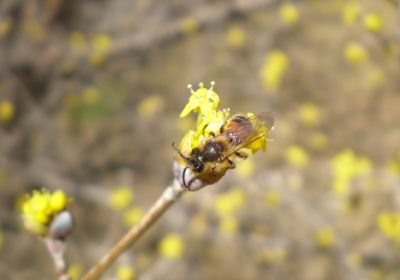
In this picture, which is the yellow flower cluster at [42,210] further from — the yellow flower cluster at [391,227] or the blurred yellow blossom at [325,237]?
the blurred yellow blossom at [325,237]

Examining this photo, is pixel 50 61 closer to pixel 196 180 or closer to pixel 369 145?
pixel 369 145

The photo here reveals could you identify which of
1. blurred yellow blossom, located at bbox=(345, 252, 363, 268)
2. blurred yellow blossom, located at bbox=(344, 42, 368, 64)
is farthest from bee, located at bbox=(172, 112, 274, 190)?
blurred yellow blossom, located at bbox=(344, 42, 368, 64)

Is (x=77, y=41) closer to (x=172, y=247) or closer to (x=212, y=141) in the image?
(x=172, y=247)

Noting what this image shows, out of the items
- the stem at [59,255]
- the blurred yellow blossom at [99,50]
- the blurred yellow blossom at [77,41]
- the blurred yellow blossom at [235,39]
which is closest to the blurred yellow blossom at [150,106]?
the blurred yellow blossom at [99,50]

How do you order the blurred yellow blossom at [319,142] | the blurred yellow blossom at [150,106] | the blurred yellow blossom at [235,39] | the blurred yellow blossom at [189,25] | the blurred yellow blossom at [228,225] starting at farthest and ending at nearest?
the blurred yellow blossom at [235,39] → the blurred yellow blossom at [189,25] → the blurred yellow blossom at [150,106] → the blurred yellow blossom at [319,142] → the blurred yellow blossom at [228,225]

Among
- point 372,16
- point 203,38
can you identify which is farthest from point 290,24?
point 372,16
